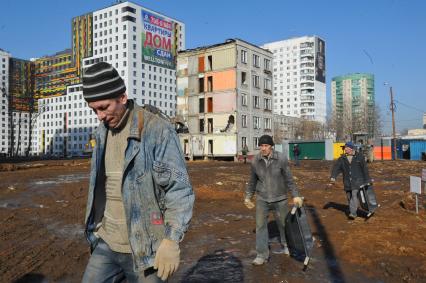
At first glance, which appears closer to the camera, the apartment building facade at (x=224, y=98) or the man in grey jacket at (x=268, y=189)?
the man in grey jacket at (x=268, y=189)

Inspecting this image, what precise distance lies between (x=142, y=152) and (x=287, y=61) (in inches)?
6119

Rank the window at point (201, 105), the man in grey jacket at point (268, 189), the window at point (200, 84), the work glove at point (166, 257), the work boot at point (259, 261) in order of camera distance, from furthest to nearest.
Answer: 1. the window at point (200, 84)
2. the window at point (201, 105)
3. the man in grey jacket at point (268, 189)
4. the work boot at point (259, 261)
5. the work glove at point (166, 257)

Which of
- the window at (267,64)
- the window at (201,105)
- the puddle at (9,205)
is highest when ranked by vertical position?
the window at (267,64)

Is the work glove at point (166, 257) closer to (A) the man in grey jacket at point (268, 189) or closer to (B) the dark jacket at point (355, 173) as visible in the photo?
(A) the man in grey jacket at point (268, 189)

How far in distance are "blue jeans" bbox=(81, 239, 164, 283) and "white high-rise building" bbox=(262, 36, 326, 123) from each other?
477ft

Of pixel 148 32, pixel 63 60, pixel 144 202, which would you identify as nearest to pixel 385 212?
pixel 144 202

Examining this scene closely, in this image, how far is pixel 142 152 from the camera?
8.00ft

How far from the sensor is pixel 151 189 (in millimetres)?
2453

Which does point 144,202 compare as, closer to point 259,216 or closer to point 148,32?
point 259,216

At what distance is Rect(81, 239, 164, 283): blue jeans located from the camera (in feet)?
8.58

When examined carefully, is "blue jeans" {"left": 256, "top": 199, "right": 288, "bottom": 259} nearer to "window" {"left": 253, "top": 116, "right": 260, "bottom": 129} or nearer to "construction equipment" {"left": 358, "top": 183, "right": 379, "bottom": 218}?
"construction equipment" {"left": 358, "top": 183, "right": 379, "bottom": 218}

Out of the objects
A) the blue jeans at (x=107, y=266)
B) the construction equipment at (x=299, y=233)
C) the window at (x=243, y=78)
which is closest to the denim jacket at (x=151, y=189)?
the blue jeans at (x=107, y=266)

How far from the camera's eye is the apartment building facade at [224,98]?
4697 cm

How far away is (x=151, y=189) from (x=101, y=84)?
712mm
